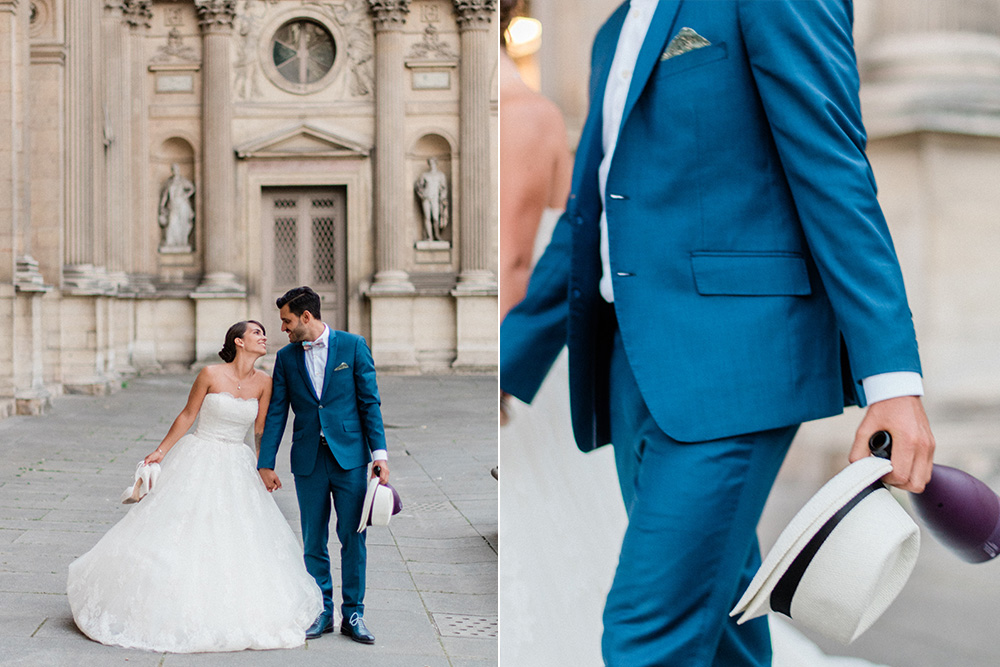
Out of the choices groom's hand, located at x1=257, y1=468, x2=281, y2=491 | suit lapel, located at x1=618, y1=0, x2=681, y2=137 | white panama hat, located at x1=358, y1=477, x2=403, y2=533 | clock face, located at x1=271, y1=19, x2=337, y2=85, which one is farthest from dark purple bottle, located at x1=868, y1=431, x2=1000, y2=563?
clock face, located at x1=271, y1=19, x2=337, y2=85

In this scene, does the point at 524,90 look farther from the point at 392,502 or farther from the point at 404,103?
the point at 404,103

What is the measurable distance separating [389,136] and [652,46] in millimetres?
17195

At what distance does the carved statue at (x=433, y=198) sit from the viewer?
757 inches

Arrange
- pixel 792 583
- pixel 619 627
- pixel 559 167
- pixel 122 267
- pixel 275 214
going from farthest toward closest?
pixel 275 214, pixel 122 267, pixel 559 167, pixel 619 627, pixel 792 583

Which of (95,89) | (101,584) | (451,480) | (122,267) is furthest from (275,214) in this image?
Result: (101,584)

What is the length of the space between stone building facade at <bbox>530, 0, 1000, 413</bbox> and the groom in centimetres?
247

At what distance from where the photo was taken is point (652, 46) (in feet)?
7.39

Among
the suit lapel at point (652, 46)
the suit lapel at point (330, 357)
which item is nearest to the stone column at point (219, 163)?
the suit lapel at point (330, 357)

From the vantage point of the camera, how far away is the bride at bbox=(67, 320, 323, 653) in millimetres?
4402

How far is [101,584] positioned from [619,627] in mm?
3026

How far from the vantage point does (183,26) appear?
19062mm

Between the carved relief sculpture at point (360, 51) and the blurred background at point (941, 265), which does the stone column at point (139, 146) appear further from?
the blurred background at point (941, 265)

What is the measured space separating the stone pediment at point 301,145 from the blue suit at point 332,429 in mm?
15127

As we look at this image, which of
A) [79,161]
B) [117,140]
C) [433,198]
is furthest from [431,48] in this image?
[79,161]
